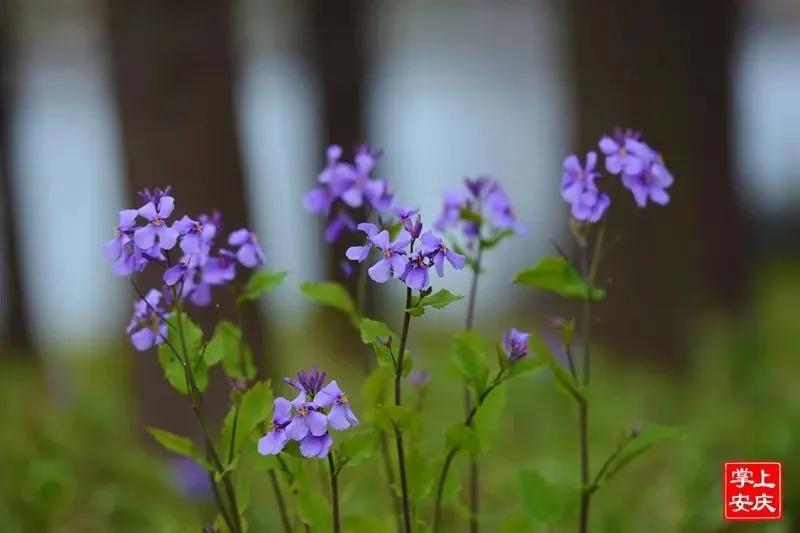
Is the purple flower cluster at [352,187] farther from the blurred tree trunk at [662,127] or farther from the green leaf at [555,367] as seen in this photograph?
the blurred tree trunk at [662,127]

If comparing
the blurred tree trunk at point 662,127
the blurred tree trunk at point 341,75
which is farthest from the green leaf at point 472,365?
the blurred tree trunk at point 341,75

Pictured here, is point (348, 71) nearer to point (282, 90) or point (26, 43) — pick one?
point (26, 43)

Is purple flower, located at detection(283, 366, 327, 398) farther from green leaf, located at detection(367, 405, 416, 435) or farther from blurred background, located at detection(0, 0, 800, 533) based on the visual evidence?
blurred background, located at detection(0, 0, 800, 533)

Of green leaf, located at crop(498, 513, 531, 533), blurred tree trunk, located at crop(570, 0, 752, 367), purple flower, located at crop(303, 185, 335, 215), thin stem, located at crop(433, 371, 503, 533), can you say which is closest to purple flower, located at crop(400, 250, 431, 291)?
thin stem, located at crop(433, 371, 503, 533)

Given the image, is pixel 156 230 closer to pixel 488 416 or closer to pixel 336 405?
pixel 336 405

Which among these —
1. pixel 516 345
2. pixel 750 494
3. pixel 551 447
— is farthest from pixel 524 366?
pixel 551 447

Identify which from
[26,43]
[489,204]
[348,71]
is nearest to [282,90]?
[26,43]
